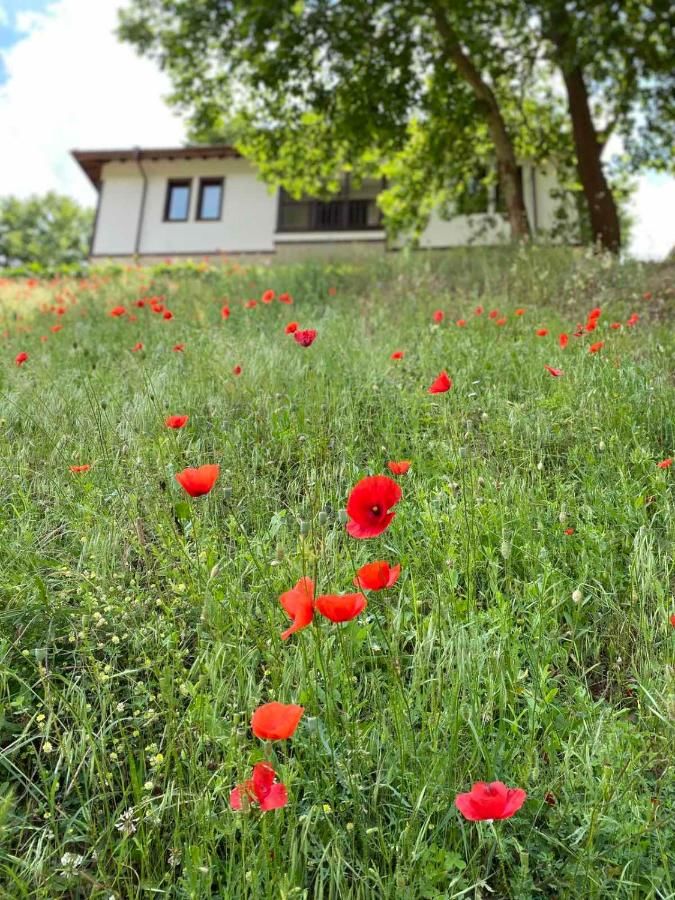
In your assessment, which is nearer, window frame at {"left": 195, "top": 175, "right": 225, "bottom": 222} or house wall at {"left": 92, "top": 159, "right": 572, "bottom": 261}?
house wall at {"left": 92, "top": 159, "right": 572, "bottom": 261}

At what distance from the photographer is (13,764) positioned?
1763 mm

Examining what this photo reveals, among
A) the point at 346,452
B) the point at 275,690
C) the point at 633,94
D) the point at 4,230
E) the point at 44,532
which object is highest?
the point at 4,230

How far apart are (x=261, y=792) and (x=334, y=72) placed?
12.4 meters

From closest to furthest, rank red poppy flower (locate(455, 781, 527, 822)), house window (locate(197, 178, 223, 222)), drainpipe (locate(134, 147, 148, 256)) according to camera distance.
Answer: red poppy flower (locate(455, 781, 527, 822))
drainpipe (locate(134, 147, 148, 256))
house window (locate(197, 178, 223, 222))

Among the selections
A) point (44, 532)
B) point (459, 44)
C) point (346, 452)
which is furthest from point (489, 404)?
point (459, 44)

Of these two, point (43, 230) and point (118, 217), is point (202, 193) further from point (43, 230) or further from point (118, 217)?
point (43, 230)

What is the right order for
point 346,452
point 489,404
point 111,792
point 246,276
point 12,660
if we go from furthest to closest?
point 246,276 → point 489,404 → point 346,452 → point 12,660 → point 111,792

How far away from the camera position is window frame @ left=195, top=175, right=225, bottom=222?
901 inches

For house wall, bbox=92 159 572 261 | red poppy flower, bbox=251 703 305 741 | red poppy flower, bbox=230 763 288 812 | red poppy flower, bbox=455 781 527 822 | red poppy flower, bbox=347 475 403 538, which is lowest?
red poppy flower, bbox=230 763 288 812

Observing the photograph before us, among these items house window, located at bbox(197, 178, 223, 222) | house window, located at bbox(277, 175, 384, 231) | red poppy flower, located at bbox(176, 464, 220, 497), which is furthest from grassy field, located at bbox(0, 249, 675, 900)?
house window, located at bbox(197, 178, 223, 222)

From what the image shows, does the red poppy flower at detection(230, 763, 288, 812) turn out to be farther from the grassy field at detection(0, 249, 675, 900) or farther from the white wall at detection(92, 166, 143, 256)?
the white wall at detection(92, 166, 143, 256)

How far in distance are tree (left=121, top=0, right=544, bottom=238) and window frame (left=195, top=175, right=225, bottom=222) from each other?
9.92 metres

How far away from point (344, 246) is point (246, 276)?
12575mm

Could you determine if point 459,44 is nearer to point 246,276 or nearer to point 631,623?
point 246,276
